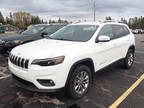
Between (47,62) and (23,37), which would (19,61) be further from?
(23,37)

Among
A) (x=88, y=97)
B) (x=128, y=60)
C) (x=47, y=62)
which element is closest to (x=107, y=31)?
(x=128, y=60)

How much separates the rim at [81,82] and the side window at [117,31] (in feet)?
6.14

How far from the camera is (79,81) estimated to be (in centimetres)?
315

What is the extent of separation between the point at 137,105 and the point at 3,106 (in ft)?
9.06

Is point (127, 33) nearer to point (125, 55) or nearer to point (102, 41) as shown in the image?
point (125, 55)

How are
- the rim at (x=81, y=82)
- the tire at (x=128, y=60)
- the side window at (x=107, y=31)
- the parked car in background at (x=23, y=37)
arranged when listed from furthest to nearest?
the parked car in background at (x=23, y=37) → the tire at (x=128, y=60) → the side window at (x=107, y=31) → the rim at (x=81, y=82)

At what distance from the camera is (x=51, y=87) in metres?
2.70

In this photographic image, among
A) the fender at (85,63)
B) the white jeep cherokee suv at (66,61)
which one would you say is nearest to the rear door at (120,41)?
the white jeep cherokee suv at (66,61)

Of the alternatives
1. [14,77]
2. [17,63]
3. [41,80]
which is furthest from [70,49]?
[14,77]

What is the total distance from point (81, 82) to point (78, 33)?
143 cm

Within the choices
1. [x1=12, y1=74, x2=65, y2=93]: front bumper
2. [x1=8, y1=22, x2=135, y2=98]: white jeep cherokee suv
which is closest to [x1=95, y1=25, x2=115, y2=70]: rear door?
[x1=8, y1=22, x2=135, y2=98]: white jeep cherokee suv

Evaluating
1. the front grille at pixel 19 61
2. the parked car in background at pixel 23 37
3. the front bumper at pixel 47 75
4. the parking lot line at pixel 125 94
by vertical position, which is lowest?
the parking lot line at pixel 125 94

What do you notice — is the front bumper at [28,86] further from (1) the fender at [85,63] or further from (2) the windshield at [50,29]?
(2) the windshield at [50,29]

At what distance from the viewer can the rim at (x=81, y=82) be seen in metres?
3.11
